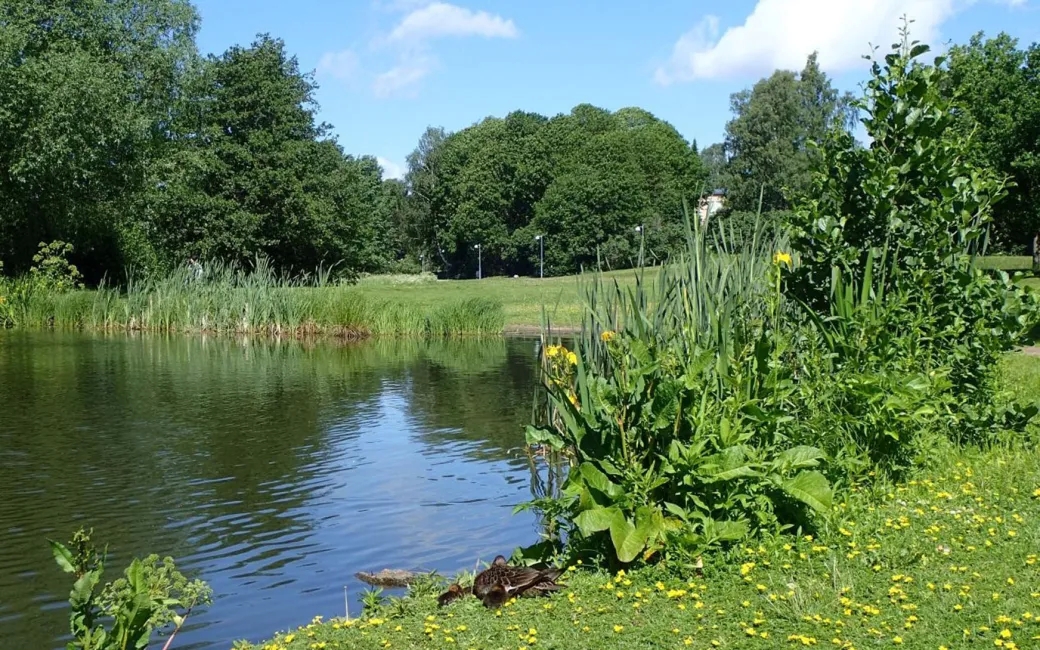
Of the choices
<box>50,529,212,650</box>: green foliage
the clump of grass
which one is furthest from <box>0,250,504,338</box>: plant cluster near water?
<box>50,529,212,650</box>: green foliage

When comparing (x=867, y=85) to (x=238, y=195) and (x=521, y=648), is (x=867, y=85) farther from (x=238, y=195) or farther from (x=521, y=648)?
(x=238, y=195)

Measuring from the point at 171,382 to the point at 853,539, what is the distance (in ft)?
50.7

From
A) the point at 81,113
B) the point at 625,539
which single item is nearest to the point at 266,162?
the point at 81,113

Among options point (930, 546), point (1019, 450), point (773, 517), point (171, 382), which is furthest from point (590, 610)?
point (171, 382)

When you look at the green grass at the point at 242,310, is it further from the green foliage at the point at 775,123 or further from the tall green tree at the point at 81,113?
the green foliage at the point at 775,123

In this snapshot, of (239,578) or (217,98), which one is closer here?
(239,578)

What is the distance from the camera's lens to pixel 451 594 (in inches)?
213

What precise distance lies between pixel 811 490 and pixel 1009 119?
24777 mm

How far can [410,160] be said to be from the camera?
11400cm

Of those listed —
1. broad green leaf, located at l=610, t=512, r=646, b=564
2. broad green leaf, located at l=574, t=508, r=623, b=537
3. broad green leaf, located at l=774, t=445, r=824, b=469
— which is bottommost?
broad green leaf, located at l=610, t=512, r=646, b=564

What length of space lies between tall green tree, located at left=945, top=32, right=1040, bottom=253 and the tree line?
0.07m

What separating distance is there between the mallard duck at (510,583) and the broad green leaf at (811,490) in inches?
52.1

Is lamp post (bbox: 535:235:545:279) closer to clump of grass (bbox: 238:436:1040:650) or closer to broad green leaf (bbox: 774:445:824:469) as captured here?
broad green leaf (bbox: 774:445:824:469)

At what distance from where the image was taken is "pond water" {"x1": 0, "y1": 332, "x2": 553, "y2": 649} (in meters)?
7.38
